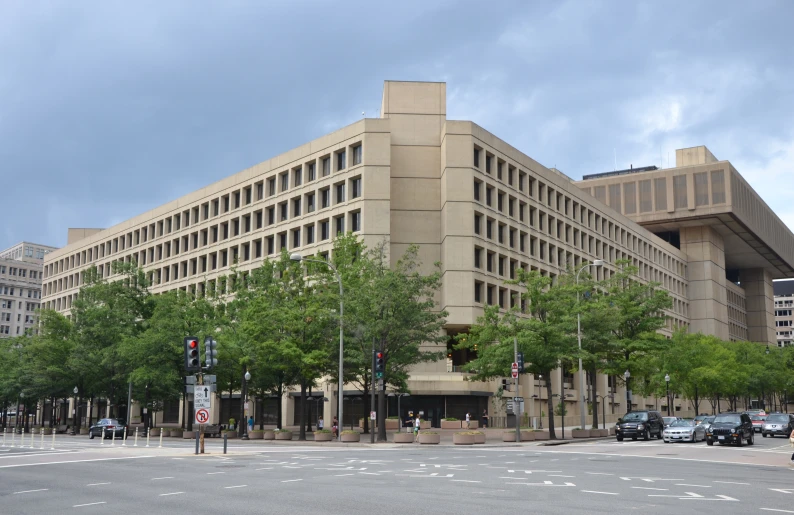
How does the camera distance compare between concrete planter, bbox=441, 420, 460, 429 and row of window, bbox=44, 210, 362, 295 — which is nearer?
concrete planter, bbox=441, 420, 460, 429

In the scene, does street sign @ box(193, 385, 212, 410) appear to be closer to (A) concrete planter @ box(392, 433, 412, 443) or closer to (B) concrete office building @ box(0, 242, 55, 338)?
(A) concrete planter @ box(392, 433, 412, 443)

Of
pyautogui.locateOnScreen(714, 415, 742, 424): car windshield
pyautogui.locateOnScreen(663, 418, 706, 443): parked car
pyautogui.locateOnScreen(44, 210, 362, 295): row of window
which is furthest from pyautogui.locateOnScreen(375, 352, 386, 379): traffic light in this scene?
pyautogui.locateOnScreen(44, 210, 362, 295): row of window

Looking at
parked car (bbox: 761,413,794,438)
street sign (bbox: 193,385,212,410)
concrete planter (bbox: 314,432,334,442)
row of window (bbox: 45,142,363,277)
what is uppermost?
row of window (bbox: 45,142,363,277)

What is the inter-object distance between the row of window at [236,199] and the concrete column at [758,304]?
345 ft

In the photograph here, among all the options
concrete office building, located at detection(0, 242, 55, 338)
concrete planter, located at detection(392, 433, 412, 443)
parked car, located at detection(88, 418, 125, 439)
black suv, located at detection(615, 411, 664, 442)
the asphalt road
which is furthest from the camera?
concrete office building, located at detection(0, 242, 55, 338)

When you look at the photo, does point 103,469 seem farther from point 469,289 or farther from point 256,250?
point 256,250

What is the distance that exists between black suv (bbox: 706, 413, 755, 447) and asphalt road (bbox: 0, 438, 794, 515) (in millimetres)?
8088

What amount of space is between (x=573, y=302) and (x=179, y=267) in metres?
55.7

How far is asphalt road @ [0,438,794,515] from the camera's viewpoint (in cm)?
1524

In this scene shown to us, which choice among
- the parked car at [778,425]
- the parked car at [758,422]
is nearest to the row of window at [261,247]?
the parked car at [778,425]

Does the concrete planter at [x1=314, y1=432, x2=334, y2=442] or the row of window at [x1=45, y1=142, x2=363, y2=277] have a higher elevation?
the row of window at [x1=45, y1=142, x2=363, y2=277]

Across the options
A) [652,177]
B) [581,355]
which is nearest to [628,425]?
[581,355]

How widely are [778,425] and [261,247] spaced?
5087cm

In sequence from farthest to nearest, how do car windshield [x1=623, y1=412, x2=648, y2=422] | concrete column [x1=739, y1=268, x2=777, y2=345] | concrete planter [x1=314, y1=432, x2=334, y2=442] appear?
concrete column [x1=739, y1=268, x2=777, y2=345] < concrete planter [x1=314, y1=432, x2=334, y2=442] < car windshield [x1=623, y1=412, x2=648, y2=422]
